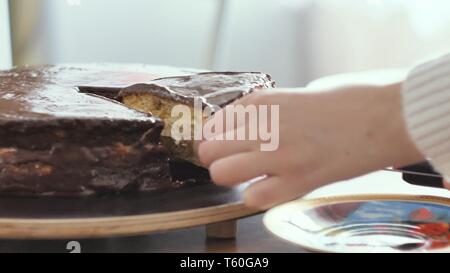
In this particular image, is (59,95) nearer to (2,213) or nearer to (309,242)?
(2,213)

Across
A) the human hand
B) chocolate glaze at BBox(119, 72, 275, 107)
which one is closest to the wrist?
the human hand

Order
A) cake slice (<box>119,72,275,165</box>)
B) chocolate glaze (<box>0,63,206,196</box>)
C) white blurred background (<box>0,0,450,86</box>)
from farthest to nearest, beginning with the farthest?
1. white blurred background (<box>0,0,450,86</box>)
2. cake slice (<box>119,72,275,165</box>)
3. chocolate glaze (<box>0,63,206,196</box>)

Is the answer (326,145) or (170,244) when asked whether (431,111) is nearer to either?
(326,145)

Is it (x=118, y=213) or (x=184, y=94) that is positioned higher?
(x=184, y=94)

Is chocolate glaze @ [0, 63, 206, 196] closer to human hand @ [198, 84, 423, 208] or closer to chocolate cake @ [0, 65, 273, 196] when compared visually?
chocolate cake @ [0, 65, 273, 196]

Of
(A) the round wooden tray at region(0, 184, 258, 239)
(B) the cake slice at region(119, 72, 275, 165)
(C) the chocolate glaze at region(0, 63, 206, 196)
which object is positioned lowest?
(A) the round wooden tray at region(0, 184, 258, 239)

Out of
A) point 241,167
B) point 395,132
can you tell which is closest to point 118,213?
point 241,167

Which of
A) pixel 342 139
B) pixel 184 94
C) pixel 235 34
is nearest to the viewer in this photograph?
pixel 342 139
